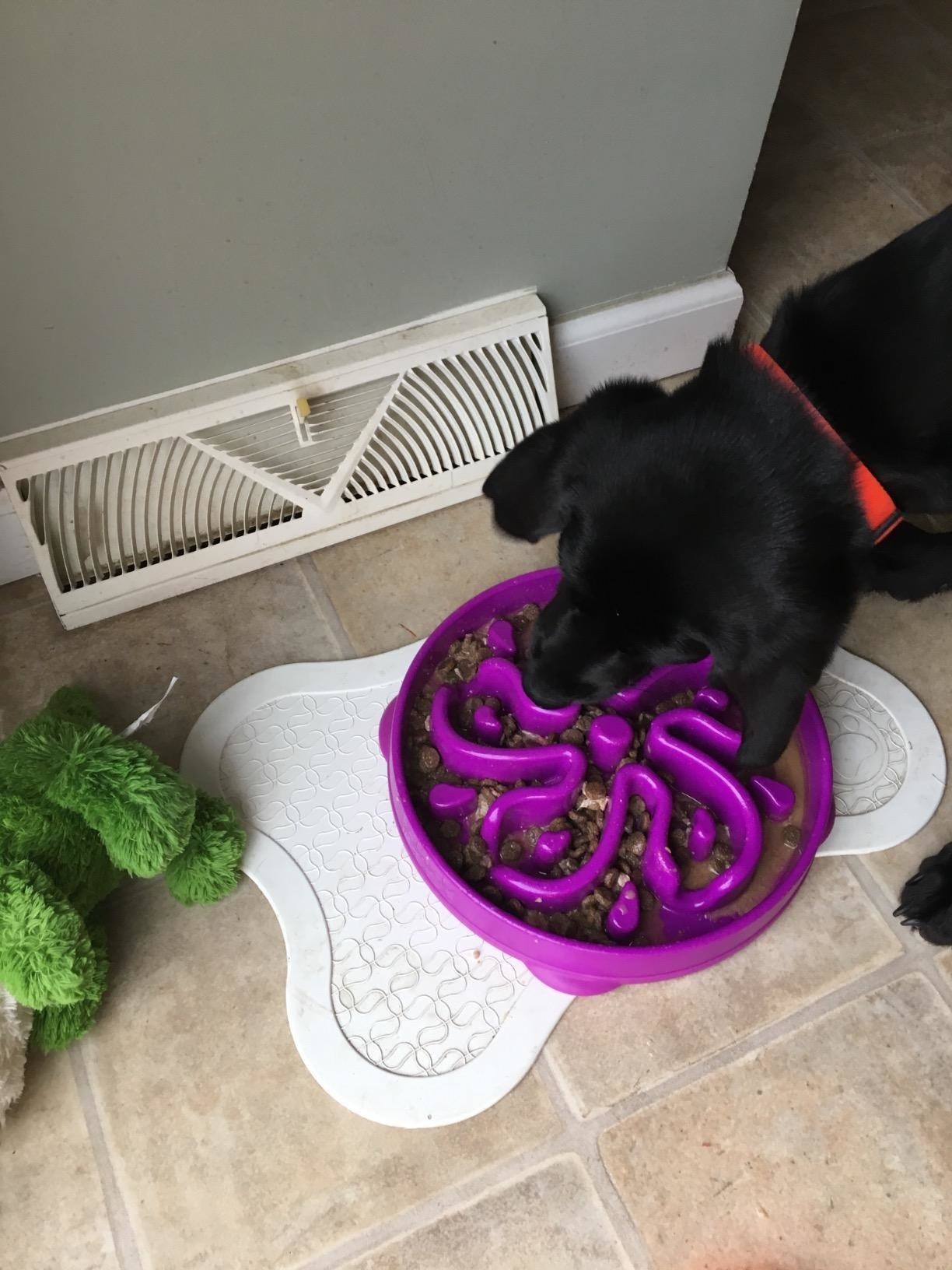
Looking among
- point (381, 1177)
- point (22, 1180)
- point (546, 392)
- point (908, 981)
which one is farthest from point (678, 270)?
point (22, 1180)

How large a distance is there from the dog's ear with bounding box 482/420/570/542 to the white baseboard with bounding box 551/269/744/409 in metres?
0.47

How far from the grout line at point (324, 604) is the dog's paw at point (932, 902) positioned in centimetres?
65

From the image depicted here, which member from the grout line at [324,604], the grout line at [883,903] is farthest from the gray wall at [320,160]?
the grout line at [883,903]

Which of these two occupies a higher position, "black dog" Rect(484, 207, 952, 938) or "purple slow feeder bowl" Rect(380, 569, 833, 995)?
"black dog" Rect(484, 207, 952, 938)

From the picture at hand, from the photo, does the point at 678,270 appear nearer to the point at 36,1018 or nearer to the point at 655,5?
the point at 655,5

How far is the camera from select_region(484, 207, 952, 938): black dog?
785 mm

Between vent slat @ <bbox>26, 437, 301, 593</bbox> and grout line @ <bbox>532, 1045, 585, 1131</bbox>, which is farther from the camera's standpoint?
vent slat @ <bbox>26, 437, 301, 593</bbox>

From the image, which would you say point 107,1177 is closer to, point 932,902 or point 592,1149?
point 592,1149

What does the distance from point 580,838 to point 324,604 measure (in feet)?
1.45

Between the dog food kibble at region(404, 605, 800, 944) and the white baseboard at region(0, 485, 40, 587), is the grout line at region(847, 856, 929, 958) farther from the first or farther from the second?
the white baseboard at region(0, 485, 40, 587)

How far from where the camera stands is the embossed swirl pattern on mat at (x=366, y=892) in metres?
0.97

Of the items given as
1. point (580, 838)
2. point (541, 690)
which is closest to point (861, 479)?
point (541, 690)

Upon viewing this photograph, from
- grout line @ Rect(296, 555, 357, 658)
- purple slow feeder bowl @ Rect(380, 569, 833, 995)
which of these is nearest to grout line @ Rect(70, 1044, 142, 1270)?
purple slow feeder bowl @ Rect(380, 569, 833, 995)

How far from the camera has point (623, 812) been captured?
1.01 meters
